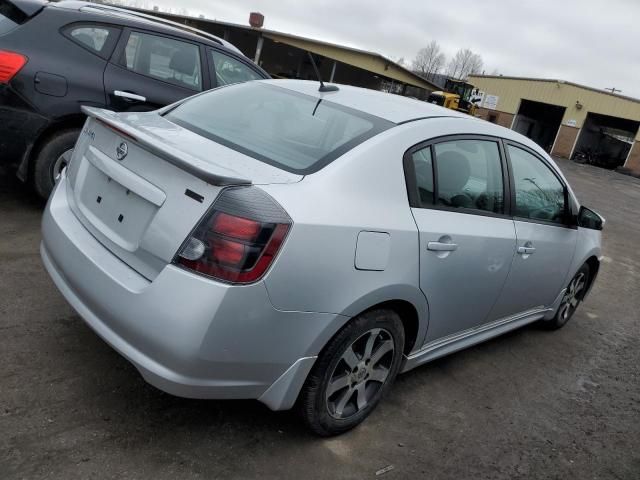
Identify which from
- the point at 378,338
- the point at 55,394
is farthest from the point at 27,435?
the point at 378,338

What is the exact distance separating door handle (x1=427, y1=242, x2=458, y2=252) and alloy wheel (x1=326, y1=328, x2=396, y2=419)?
469 millimetres

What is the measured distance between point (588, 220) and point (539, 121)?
154 feet

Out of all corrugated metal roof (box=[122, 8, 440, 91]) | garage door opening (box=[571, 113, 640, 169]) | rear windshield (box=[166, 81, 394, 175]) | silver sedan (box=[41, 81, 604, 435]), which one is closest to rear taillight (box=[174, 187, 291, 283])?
silver sedan (box=[41, 81, 604, 435])

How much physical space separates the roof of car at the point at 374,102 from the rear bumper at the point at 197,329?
3.97ft

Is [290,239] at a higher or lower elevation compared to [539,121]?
lower

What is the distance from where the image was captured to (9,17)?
168 inches

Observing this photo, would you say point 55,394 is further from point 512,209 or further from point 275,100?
point 512,209

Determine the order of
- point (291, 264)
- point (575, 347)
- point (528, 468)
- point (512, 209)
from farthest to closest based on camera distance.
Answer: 1. point (575, 347)
2. point (512, 209)
3. point (528, 468)
4. point (291, 264)

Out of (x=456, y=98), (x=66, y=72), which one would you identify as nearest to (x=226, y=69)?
(x=66, y=72)

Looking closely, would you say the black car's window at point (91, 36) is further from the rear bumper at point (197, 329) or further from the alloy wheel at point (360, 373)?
the alloy wheel at point (360, 373)

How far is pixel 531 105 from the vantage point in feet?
144

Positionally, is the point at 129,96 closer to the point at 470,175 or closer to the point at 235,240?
the point at 470,175

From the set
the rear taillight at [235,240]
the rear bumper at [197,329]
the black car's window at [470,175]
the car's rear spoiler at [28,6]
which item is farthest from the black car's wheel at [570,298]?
the car's rear spoiler at [28,6]

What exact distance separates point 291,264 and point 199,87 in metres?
3.71
